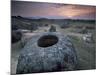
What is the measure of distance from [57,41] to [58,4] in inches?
23.2

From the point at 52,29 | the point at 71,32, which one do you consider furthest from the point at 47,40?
the point at 71,32

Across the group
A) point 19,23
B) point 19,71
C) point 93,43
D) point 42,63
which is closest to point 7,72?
point 19,71

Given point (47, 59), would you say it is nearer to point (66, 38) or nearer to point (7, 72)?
point (66, 38)

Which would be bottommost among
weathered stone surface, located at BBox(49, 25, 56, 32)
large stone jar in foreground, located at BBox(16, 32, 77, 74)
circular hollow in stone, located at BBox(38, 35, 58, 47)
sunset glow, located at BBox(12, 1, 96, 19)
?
large stone jar in foreground, located at BBox(16, 32, 77, 74)

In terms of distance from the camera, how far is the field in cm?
238

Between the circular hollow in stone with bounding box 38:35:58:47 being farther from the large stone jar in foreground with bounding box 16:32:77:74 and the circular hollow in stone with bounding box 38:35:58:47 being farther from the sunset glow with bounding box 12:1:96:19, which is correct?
the sunset glow with bounding box 12:1:96:19

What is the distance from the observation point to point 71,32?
260cm

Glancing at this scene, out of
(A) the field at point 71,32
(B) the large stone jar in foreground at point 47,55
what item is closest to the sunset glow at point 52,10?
(A) the field at point 71,32

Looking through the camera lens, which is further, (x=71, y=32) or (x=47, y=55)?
(x=71, y=32)

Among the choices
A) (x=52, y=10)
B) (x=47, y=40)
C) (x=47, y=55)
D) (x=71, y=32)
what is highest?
(x=52, y=10)

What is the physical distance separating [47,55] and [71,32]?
541 millimetres

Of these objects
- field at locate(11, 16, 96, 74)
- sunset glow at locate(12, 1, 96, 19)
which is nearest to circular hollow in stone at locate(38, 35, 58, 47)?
field at locate(11, 16, 96, 74)

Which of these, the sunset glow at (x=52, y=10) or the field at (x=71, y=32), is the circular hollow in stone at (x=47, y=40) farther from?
the sunset glow at (x=52, y=10)

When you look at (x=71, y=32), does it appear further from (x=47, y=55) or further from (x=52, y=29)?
(x=47, y=55)
